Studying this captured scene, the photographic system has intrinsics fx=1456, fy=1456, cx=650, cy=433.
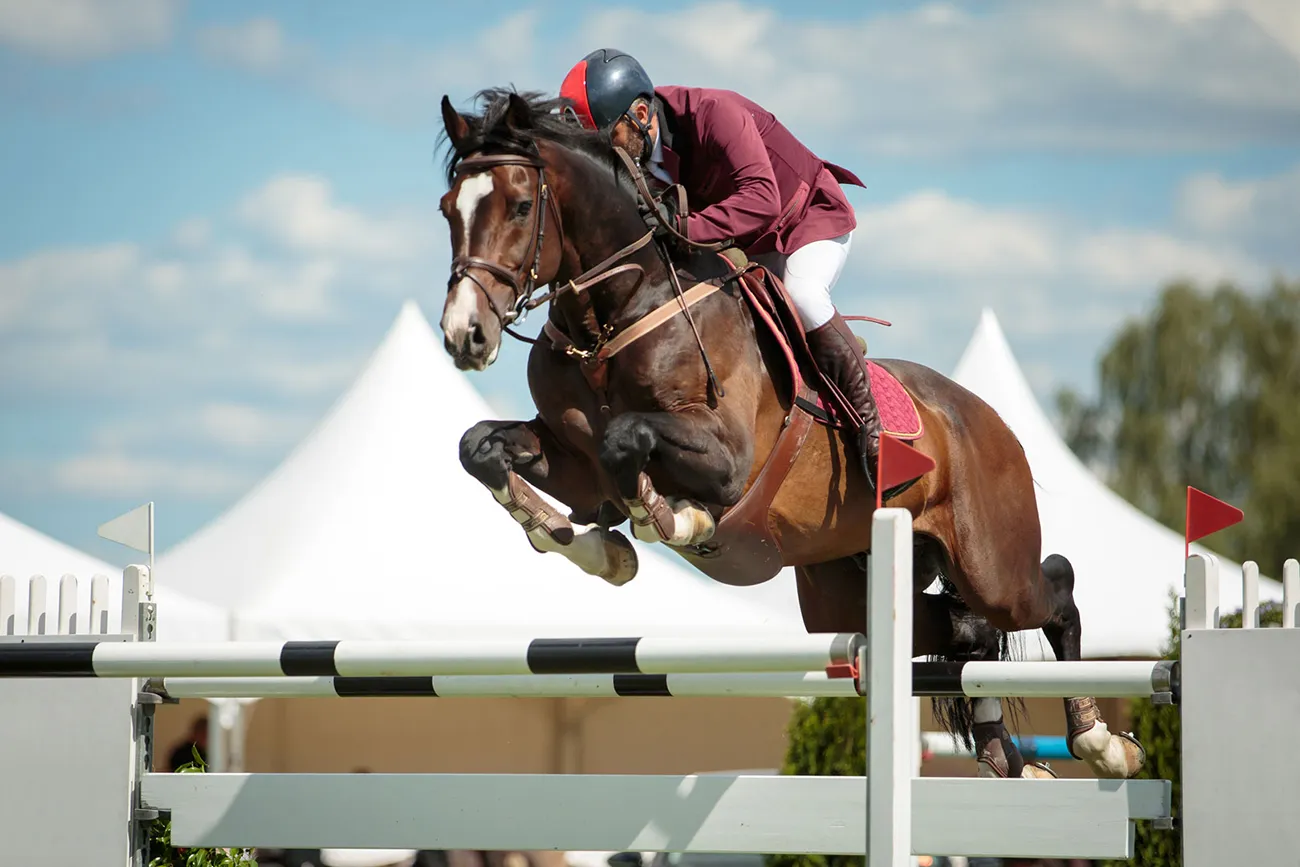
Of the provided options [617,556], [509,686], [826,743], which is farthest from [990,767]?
[826,743]

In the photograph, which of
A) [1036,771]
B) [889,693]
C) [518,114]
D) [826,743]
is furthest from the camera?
[826,743]

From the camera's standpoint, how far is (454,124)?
357 centimetres

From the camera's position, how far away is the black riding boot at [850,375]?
396cm

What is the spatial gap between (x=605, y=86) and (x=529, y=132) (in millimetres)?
309

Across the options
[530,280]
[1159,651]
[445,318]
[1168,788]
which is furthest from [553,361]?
[1159,651]

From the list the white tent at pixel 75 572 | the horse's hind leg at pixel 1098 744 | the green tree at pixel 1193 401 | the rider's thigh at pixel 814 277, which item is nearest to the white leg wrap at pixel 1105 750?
the horse's hind leg at pixel 1098 744

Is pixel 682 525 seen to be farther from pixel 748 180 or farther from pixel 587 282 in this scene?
pixel 748 180

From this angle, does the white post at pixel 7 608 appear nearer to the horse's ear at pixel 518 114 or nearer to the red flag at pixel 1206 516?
the horse's ear at pixel 518 114

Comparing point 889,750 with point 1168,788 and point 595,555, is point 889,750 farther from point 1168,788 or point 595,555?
point 595,555

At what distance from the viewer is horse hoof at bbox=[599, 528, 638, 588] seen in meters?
3.75

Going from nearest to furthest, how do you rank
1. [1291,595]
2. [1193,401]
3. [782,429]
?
1. [1291,595]
2. [782,429]
3. [1193,401]

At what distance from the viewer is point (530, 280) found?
352 centimetres

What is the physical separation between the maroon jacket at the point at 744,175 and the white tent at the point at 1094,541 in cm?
505

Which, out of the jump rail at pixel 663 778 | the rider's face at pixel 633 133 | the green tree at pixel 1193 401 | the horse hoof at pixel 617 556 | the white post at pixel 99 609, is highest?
the green tree at pixel 1193 401
